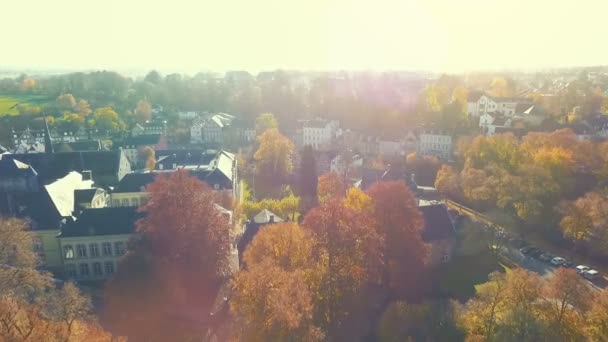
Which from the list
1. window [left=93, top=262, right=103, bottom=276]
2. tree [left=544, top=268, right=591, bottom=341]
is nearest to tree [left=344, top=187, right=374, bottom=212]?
tree [left=544, top=268, right=591, bottom=341]

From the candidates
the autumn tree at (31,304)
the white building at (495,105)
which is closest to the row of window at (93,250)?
the autumn tree at (31,304)

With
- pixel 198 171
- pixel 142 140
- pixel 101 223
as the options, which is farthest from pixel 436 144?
pixel 101 223

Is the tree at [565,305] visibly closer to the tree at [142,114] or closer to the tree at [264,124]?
the tree at [264,124]

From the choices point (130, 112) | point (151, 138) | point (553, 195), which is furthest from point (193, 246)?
point (130, 112)

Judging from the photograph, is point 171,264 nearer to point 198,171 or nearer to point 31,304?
point 31,304

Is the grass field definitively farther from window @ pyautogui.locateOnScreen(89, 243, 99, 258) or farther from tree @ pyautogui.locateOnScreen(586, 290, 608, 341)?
tree @ pyautogui.locateOnScreen(586, 290, 608, 341)

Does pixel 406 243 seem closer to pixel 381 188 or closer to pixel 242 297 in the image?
pixel 381 188
